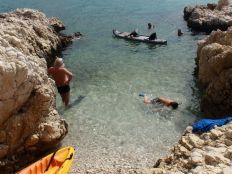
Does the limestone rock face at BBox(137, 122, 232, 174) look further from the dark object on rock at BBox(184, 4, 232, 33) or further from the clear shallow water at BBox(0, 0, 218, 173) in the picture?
the dark object on rock at BBox(184, 4, 232, 33)

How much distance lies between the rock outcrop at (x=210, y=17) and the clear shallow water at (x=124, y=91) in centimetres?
132

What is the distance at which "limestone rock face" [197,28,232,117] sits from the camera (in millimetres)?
16531

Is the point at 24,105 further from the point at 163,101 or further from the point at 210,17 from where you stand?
the point at 210,17

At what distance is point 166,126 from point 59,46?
601 inches

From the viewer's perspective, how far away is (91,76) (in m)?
22.7

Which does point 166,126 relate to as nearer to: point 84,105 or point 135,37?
point 84,105

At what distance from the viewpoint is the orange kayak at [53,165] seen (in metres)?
12.0

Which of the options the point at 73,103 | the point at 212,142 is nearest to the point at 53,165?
the point at 212,142

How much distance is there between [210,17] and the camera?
114 feet

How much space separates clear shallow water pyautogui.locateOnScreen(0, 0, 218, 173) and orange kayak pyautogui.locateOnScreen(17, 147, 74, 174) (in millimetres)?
814

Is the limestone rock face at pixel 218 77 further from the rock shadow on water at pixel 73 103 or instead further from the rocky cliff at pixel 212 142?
the rock shadow on water at pixel 73 103

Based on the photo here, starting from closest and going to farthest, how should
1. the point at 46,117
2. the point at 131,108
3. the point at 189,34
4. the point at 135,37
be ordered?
the point at 46,117 < the point at 131,108 < the point at 135,37 < the point at 189,34

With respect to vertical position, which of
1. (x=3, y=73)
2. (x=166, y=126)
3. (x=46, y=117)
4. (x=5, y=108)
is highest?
(x=3, y=73)

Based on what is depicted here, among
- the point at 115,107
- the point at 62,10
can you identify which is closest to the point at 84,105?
the point at 115,107
